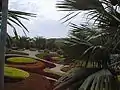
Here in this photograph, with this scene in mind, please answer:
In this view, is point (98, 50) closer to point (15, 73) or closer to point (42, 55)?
point (15, 73)

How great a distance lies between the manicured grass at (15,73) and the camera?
8977 millimetres

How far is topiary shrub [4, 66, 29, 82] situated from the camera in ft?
29.2

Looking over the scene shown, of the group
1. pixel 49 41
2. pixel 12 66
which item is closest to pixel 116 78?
pixel 12 66

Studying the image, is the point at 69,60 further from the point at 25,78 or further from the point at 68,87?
the point at 25,78

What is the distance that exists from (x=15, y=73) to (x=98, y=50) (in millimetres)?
4528

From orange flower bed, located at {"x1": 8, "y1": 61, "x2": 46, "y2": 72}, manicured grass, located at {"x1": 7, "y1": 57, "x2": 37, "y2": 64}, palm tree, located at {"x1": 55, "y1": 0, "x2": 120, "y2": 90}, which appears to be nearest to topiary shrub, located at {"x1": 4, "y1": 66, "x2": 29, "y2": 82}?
orange flower bed, located at {"x1": 8, "y1": 61, "x2": 46, "y2": 72}

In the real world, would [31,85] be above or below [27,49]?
below

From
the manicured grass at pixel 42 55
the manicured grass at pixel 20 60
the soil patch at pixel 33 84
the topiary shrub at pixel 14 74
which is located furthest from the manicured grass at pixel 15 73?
the manicured grass at pixel 42 55

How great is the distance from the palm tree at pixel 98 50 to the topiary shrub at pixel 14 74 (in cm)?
383

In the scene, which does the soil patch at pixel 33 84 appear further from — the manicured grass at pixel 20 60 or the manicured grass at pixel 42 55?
the manicured grass at pixel 42 55

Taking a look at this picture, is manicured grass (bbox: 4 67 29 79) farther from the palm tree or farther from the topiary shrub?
the palm tree

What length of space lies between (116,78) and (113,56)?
0.37 metres

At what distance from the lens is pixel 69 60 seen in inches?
215

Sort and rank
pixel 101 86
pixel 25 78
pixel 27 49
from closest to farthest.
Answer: pixel 101 86, pixel 25 78, pixel 27 49
